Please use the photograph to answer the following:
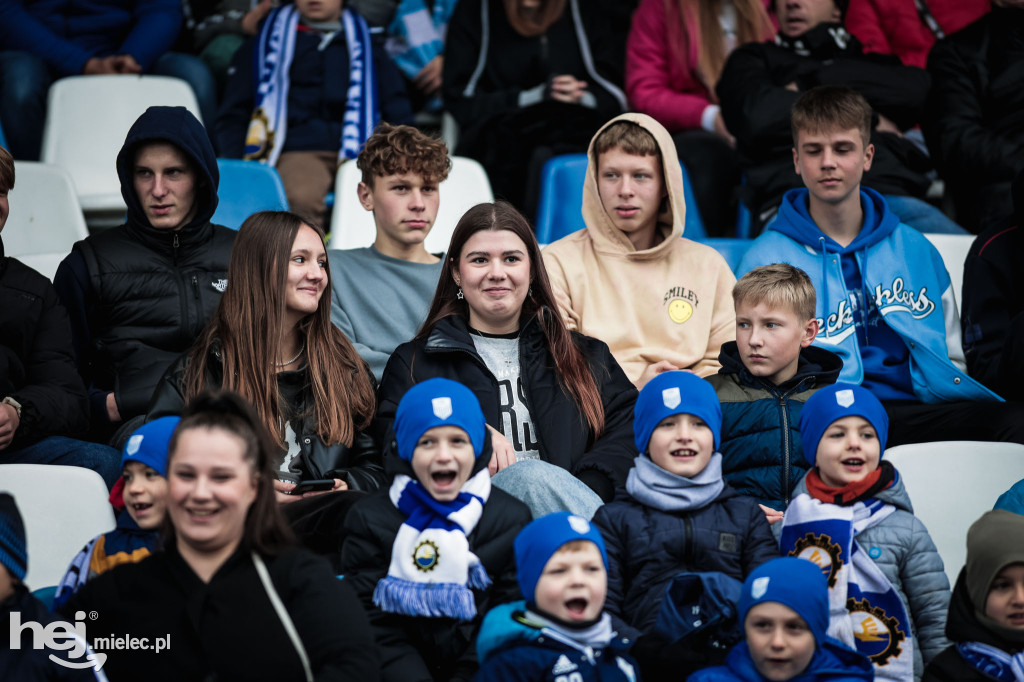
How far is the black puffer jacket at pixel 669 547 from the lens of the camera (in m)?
2.58

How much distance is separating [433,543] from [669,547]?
21.6 inches

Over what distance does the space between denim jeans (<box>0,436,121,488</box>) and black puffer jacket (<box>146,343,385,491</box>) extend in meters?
0.24

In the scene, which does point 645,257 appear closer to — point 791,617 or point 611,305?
point 611,305

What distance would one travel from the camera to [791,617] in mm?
2229

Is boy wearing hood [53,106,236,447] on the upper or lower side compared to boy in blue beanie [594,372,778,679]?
upper

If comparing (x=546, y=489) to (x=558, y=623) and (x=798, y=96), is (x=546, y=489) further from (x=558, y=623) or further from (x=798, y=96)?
(x=798, y=96)

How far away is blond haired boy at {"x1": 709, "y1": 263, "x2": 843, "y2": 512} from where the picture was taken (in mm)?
3021

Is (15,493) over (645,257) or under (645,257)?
under

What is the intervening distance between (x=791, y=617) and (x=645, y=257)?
176 cm

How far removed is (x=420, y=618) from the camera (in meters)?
2.43

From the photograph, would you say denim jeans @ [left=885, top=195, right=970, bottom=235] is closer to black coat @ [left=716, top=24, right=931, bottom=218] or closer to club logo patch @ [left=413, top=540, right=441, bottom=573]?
black coat @ [left=716, top=24, right=931, bottom=218]

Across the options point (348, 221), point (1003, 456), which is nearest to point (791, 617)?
point (1003, 456)

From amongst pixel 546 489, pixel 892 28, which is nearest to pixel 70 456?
pixel 546 489

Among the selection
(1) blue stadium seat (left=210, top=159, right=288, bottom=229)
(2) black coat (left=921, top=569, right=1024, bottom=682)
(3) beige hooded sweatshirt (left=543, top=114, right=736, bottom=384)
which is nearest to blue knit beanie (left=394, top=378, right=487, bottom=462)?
(2) black coat (left=921, top=569, right=1024, bottom=682)
